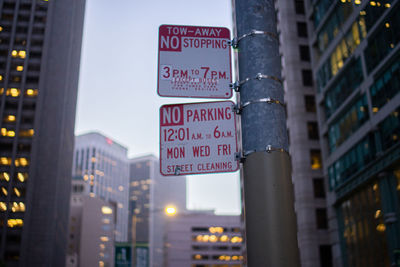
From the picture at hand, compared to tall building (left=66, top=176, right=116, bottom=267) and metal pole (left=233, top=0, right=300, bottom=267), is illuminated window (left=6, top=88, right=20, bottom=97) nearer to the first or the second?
tall building (left=66, top=176, right=116, bottom=267)

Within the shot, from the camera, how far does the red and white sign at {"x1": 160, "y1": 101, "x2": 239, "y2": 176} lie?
4.35 meters

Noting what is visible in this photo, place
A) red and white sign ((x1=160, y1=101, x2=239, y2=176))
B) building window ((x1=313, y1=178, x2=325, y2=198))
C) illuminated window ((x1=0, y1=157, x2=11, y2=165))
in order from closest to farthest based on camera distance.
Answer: red and white sign ((x1=160, y1=101, x2=239, y2=176)), building window ((x1=313, y1=178, x2=325, y2=198)), illuminated window ((x1=0, y1=157, x2=11, y2=165))

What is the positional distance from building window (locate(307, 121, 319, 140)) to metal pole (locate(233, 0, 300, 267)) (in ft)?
171

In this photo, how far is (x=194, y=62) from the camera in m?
4.52

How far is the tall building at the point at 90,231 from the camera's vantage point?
155 metres

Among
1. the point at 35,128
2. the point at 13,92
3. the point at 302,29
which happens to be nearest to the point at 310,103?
the point at 302,29

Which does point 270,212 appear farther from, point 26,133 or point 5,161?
point 26,133

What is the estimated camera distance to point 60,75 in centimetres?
9888

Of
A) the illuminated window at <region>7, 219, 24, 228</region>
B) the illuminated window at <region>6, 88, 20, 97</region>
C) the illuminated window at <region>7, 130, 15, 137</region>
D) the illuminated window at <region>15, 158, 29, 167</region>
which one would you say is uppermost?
the illuminated window at <region>6, 88, 20, 97</region>

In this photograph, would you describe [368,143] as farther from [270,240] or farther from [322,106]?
[270,240]

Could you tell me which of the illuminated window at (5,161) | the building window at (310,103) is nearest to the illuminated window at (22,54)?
the illuminated window at (5,161)

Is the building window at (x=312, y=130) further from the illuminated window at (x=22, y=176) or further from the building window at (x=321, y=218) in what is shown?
the illuminated window at (x=22, y=176)

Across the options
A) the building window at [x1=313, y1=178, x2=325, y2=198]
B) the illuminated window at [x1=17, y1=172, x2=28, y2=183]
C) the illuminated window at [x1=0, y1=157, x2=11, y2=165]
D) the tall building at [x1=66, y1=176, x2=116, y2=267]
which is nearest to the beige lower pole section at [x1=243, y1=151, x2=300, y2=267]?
the building window at [x1=313, y1=178, x2=325, y2=198]

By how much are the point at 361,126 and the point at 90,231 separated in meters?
135
